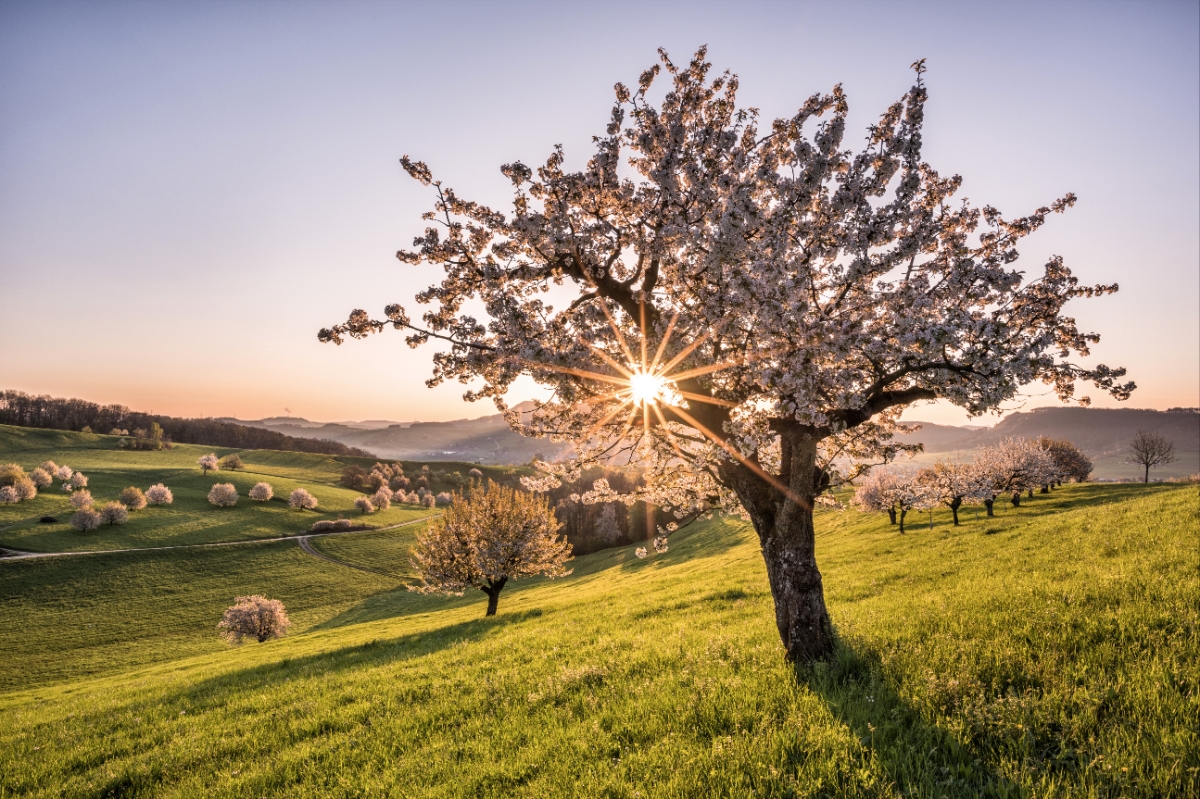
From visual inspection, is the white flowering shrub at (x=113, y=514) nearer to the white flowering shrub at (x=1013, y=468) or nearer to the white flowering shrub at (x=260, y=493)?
the white flowering shrub at (x=260, y=493)

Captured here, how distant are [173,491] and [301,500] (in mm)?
27493

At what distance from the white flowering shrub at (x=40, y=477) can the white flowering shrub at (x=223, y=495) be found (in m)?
29.5

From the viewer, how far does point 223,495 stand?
108500mm

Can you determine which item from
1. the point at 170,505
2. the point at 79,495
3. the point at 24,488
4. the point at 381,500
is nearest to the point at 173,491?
the point at 170,505

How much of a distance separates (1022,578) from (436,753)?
16.7 m

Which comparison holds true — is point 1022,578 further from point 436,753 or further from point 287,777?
point 287,777

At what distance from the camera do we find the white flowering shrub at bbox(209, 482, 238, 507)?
10762 cm

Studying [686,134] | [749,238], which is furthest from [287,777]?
[686,134]

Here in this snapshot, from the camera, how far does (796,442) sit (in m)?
9.17

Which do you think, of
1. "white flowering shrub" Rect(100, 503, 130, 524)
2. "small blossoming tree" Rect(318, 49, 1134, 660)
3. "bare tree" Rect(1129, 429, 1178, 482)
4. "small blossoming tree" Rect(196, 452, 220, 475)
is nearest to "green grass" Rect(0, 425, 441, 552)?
"white flowering shrub" Rect(100, 503, 130, 524)

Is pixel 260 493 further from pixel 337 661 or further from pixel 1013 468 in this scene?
pixel 1013 468

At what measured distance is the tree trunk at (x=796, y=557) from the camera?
29.3 feet

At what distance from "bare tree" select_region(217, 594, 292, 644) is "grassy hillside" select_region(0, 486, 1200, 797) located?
124ft

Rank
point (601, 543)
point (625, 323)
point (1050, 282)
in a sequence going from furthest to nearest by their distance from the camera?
point (601, 543), point (625, 323), point (1050, 282)
